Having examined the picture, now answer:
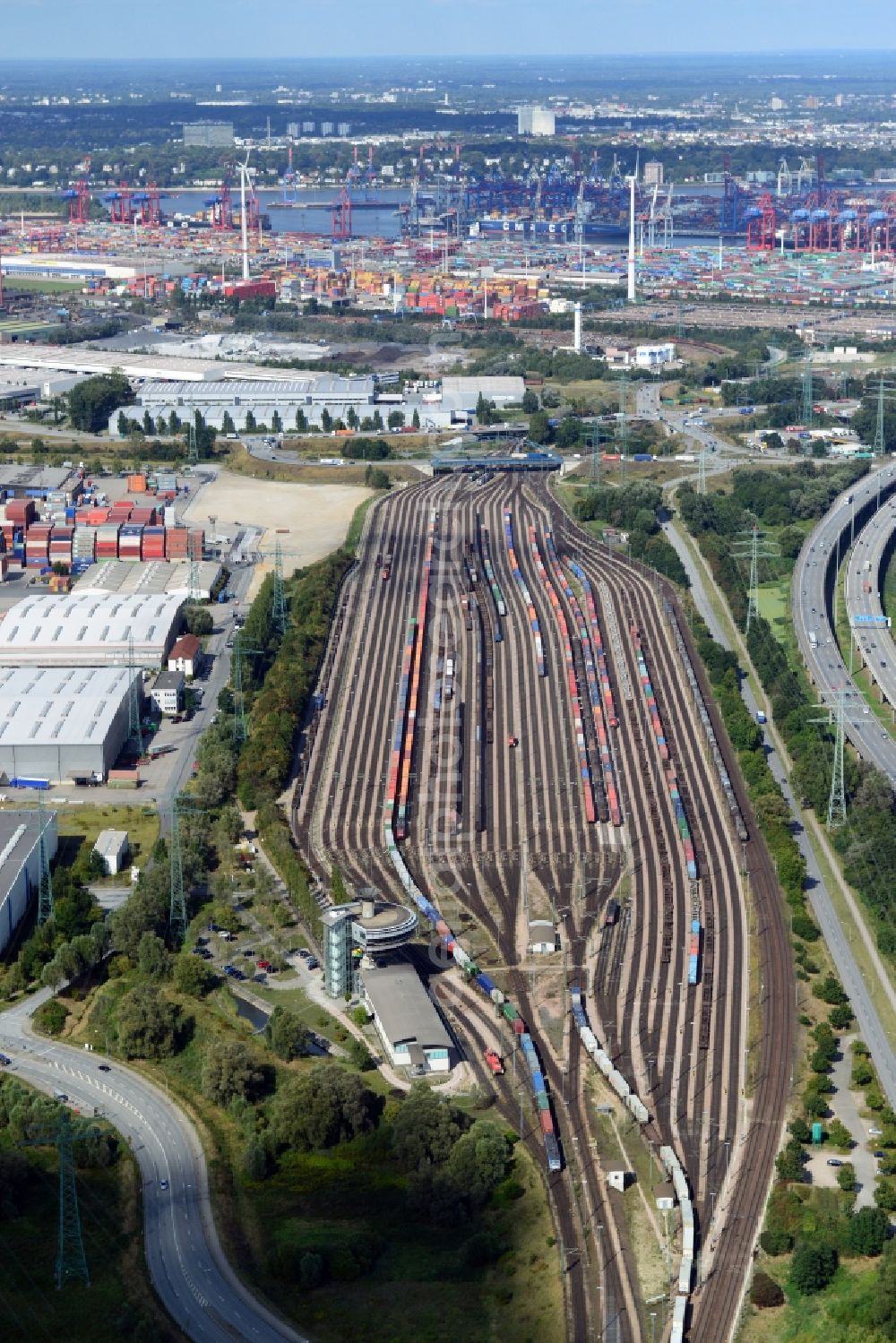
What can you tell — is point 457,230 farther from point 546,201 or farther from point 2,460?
point 2,460

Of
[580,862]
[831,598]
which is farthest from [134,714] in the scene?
[831,598]

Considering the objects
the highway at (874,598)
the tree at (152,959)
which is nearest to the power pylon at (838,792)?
the highway at (874,598)

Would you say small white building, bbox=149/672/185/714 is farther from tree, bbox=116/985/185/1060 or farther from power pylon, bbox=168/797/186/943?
tree, bbox=116/985/185/1060

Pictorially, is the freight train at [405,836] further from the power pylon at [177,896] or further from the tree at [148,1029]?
the tree at [148,1029]

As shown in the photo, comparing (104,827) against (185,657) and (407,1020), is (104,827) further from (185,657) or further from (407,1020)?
(407,1020)

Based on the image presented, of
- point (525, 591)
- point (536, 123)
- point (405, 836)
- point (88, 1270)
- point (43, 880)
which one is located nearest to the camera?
point (88, 1270)

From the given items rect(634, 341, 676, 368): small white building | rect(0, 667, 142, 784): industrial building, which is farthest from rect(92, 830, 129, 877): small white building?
rect(634, 341, 676, 368): small white building
